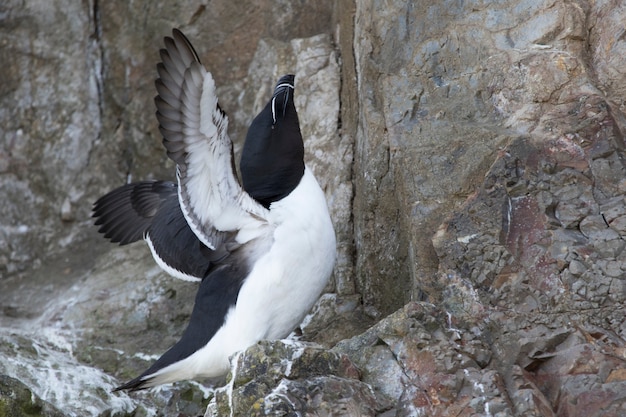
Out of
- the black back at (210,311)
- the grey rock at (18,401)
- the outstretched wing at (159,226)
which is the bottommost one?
the grey rock at (18,401)

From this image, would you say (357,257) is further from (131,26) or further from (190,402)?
(131,26)

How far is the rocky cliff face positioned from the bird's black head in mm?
481

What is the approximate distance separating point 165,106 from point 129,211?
1556 mm

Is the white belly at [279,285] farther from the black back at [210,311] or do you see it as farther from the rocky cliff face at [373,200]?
the rocky cliff face at [373,200]

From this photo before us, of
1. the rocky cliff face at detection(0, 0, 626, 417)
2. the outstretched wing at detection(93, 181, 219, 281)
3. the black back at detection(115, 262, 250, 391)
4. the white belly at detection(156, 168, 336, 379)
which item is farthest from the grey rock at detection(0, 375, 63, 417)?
the outstretched wing at detection(93, 181, 219, 281)

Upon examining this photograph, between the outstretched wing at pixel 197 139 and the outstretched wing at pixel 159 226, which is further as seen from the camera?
the outstretched wing at pixel 159 226

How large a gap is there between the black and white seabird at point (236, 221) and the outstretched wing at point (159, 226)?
5 cm

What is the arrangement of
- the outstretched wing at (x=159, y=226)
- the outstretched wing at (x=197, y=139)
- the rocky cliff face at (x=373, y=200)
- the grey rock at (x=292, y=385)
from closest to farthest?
the grey rock at (x=292, y=385), the rocky cliff face at (x=373, y=200), the outstretched wing at (x=197, y=139), the outstretched wing at (x=159, y=226)

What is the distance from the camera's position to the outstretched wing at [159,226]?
4461 mm

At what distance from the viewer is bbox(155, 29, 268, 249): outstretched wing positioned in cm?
373

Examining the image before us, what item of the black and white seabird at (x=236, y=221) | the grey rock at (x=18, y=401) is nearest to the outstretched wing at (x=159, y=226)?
the black and white seabird at (x=236, y=221)

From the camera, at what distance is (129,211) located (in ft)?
17.2

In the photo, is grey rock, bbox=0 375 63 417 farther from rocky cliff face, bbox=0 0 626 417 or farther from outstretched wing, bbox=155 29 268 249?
outstretched wing, bbox=155 29 268 249

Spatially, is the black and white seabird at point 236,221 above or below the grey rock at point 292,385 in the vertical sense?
above
